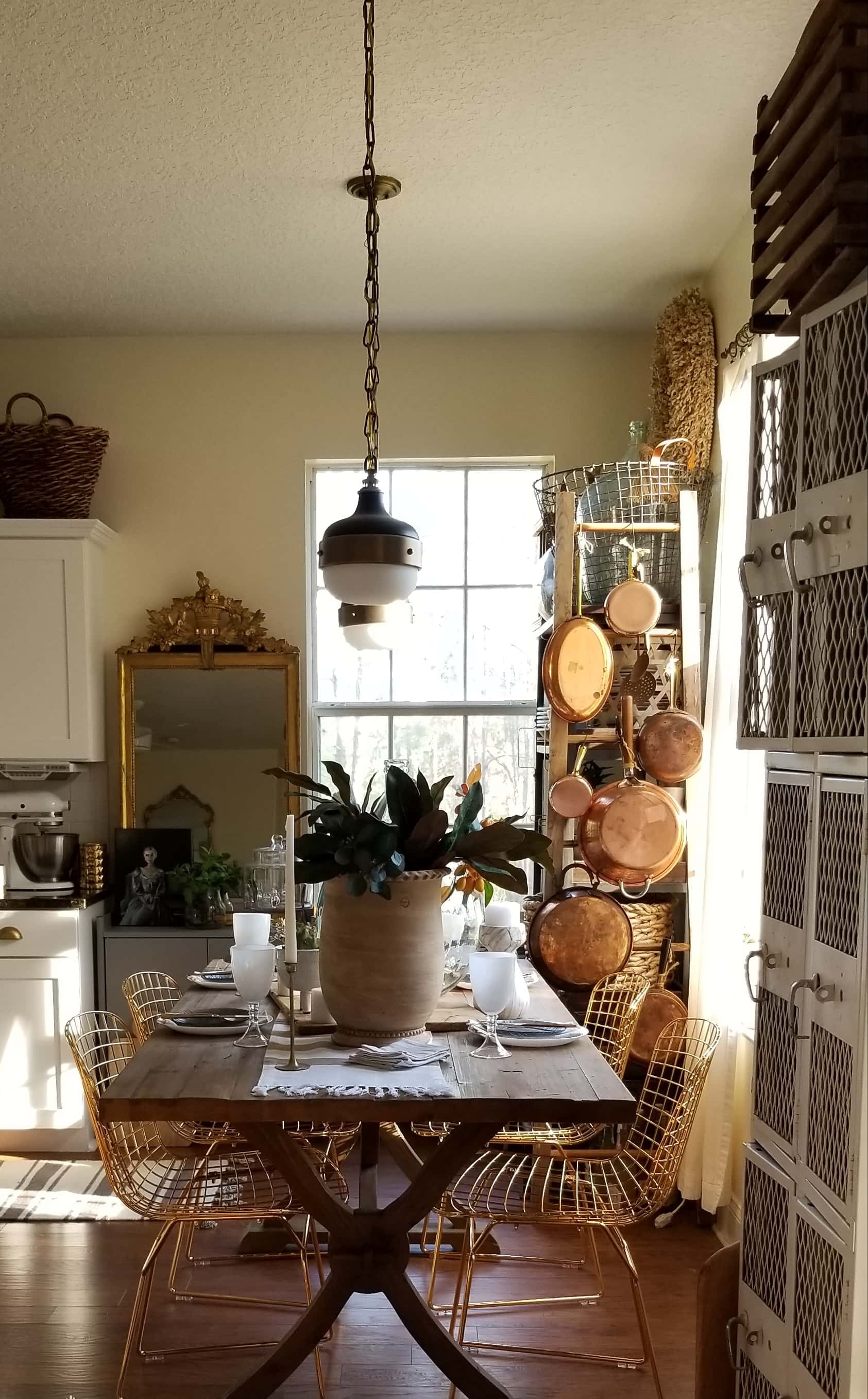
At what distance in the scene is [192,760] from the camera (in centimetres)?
437

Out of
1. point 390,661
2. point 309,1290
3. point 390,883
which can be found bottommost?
point 309,1290

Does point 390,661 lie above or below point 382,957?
above

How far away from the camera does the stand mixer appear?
416cm

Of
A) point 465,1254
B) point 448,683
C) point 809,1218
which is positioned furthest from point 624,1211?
point 448,683

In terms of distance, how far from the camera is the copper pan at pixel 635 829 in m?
3.38

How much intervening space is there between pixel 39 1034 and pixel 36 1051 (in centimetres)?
6

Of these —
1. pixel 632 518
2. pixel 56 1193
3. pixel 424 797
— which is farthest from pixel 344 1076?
pixel 632 518

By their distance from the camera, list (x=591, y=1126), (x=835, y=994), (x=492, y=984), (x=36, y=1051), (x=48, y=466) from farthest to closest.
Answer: (x=48, y=466) → (x=36, y=1051) → (x=591, y=1126) → (x=492, y=984) → (x=835, y=994)

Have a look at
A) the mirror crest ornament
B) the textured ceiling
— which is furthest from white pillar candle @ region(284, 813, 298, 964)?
the mirror crest ornament

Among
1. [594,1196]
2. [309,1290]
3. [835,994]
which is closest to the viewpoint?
[835,994]

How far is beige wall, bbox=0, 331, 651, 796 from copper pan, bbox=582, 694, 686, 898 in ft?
4.99

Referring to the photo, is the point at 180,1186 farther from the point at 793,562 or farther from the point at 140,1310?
the point at 793,562

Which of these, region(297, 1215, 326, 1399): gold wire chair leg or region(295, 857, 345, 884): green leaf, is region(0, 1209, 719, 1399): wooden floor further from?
region(295, 857, 345, 884): green leaf

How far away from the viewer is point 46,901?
4.05 m
